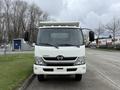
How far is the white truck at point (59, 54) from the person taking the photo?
12609 mm

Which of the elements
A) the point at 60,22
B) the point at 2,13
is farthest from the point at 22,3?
the point at 60,22

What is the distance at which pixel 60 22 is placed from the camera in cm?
1427

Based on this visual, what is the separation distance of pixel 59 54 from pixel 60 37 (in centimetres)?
103

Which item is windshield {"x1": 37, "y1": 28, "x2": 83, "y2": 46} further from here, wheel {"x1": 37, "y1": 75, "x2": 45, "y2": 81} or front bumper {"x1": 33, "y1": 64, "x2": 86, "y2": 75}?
wheel {"x1": 37, "y1": 75, "x2": 45, "y2": 81}

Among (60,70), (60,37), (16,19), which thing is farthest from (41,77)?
(16,19)

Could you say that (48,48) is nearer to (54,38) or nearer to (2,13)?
(54,38)

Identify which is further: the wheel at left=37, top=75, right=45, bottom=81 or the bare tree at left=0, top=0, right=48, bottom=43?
the bare tree at left=0, top=0, right=48, bottom=43

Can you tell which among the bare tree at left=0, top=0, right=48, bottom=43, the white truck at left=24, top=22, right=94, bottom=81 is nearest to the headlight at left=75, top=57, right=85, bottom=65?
the white truck at left=24, top=22, right=94, bottom=81

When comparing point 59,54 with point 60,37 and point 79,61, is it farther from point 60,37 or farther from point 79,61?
point 60,37

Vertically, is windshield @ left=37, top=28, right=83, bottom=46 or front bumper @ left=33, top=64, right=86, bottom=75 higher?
windshield @ left=37, top=28, right=83, bottom=46

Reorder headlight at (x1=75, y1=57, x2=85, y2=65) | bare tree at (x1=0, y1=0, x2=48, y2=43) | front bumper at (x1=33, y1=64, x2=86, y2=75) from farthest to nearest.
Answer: bare tree at (x1=0, y1=0, x2=48, y2=43) < headlight at (x1=75, y1=57, x2=85, y2=65) < front bumper at (x1=33, y1=64, x2=86, y2=75)

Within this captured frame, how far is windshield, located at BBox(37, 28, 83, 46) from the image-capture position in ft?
43.1

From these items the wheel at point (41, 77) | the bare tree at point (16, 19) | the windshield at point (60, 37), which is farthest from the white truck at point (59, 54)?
the bare tree at point (16, 19)

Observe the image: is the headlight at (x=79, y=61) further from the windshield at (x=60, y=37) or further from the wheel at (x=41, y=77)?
the wheel at (x=41, y=77)
